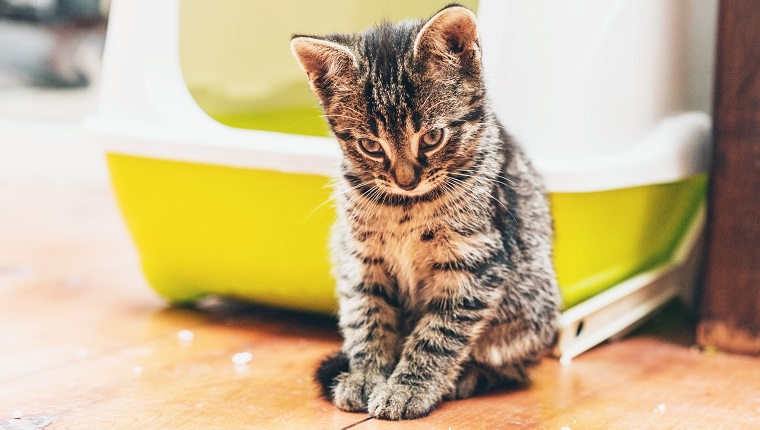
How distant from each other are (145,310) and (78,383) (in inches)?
18.6

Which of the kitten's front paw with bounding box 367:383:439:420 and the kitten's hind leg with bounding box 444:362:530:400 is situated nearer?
the kitten's front paw with bounding box 367:383:439:420

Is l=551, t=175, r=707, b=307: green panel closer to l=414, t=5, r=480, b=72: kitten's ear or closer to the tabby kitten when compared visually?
the tabby kitten

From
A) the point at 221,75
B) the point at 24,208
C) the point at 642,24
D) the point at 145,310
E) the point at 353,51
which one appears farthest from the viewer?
the point at 24,208

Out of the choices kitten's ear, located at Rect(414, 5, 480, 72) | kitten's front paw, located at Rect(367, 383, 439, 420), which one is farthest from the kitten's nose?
kitten's front paw, located at Rect(367, 383, 439, 420)

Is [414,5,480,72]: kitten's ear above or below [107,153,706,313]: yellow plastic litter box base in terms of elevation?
above

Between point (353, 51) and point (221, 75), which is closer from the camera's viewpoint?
point (353, 51)

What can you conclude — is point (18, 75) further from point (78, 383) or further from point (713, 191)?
point (713, 191)

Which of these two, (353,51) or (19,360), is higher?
(353,51)

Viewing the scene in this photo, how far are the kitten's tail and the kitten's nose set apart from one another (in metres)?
0.33

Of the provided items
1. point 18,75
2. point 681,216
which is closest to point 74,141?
point 18,75

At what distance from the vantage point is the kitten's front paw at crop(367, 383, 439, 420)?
4.11 ft

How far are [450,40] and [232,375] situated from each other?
2.25 feet

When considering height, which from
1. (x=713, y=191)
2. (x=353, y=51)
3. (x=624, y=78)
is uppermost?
(x=353, y=51)

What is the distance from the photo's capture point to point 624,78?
1.59 metres
